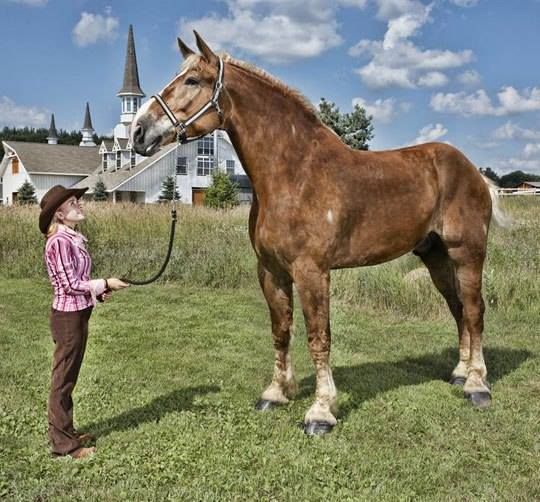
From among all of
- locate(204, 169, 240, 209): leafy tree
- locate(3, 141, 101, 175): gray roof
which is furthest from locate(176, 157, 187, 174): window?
locate(3, 141, 101, 175): gray roof

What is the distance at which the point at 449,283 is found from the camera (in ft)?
17.2

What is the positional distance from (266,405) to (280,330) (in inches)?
23.0

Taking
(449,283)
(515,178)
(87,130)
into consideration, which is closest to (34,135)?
(87,130)

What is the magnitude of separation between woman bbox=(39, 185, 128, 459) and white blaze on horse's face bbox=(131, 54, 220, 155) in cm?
55

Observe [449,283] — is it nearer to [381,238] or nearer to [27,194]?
[381,238]

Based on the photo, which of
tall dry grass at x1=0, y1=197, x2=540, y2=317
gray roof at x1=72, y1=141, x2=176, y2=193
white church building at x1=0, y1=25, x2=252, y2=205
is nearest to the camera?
tall dry grass at x1=0, y1=197, x2=540, y2=317

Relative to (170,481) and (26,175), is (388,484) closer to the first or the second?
(170,481)

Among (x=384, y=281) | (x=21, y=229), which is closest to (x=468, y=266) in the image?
(x=384, y=281)

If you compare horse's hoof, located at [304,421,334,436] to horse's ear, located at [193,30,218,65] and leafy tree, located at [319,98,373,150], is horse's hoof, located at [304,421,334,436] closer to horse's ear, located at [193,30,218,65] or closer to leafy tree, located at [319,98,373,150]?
horse's ear, located at [193,30,218,65]

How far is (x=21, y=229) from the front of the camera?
477 inches

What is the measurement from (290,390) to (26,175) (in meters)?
39.9

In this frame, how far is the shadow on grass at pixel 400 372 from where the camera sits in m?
4.86

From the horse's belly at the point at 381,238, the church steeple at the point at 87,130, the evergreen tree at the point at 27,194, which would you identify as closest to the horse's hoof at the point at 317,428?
the horse's belly at the point at 381,238

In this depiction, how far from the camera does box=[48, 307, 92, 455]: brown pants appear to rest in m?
3.40
